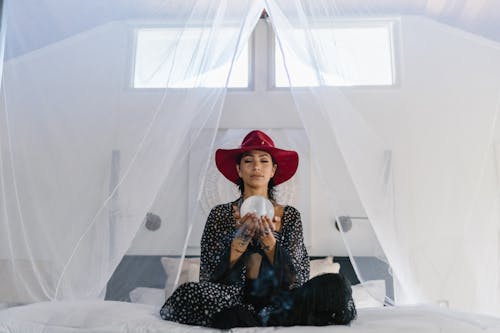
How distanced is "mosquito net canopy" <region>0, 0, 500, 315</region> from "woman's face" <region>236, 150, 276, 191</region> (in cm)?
16

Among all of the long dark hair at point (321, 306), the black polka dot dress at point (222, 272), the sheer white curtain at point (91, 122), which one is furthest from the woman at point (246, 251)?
the sheer white curtain at point (91, 122)

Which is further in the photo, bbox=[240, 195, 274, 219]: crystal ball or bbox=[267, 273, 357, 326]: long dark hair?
bbox=[240, 195, 274, 219]: crystal ball

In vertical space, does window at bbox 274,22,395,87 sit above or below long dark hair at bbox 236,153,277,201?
above

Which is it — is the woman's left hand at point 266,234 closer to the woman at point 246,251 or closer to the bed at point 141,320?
the woman at point 246,251

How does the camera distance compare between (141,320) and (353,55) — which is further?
(353,55)

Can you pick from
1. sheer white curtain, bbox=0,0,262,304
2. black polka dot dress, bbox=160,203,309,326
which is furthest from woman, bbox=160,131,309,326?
sheer white curtain, bbox=0,0,262,304

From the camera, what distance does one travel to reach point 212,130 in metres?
2.04

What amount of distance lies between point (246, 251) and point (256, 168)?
36 cm

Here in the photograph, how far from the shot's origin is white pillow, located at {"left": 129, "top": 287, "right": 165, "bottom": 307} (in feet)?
6.01

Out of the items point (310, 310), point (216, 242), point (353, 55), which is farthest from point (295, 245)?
point (353, 55)

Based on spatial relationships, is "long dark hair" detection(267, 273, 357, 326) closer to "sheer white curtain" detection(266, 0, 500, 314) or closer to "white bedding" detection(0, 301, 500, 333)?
"white bedding" detection(0, 301, 500, 333)

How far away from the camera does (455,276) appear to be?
70.9 inches

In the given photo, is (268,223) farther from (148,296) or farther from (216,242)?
(148,296)

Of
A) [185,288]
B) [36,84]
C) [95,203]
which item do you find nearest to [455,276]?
[185,288]
